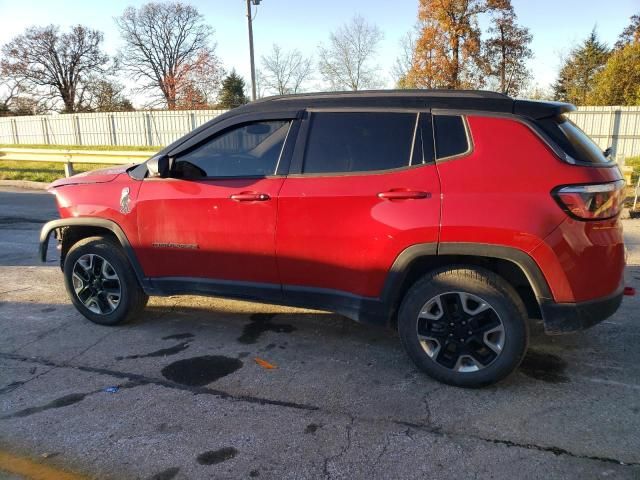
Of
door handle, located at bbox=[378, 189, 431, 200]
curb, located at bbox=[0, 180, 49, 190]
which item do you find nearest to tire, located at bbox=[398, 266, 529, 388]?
door handle, located at bbox=[378, 189, 431, 200]

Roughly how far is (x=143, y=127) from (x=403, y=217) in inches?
906

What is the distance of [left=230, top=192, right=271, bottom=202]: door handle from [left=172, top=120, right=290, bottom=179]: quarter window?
0.55 ft

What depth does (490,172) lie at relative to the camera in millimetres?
3027

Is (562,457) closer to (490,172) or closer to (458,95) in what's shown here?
(490,172)

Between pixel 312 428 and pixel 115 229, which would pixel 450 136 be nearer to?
pixel 312 428

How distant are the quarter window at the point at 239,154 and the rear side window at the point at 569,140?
1781 mm

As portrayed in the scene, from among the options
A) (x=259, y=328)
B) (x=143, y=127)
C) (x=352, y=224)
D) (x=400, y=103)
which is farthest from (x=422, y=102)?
(x=143, y=127)

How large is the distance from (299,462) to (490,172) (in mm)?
1988

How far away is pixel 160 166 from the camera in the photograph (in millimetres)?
3855

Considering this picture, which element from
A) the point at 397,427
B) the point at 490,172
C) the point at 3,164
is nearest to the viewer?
the point at 397,427

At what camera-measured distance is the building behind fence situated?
1928 cm

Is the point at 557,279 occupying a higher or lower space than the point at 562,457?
higher

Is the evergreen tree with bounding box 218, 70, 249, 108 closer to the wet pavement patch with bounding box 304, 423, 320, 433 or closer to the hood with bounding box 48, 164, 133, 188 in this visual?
the hood with bounding box 48, 164, 133, 188

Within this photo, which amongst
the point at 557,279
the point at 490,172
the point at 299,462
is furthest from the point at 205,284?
the point at 557,279
